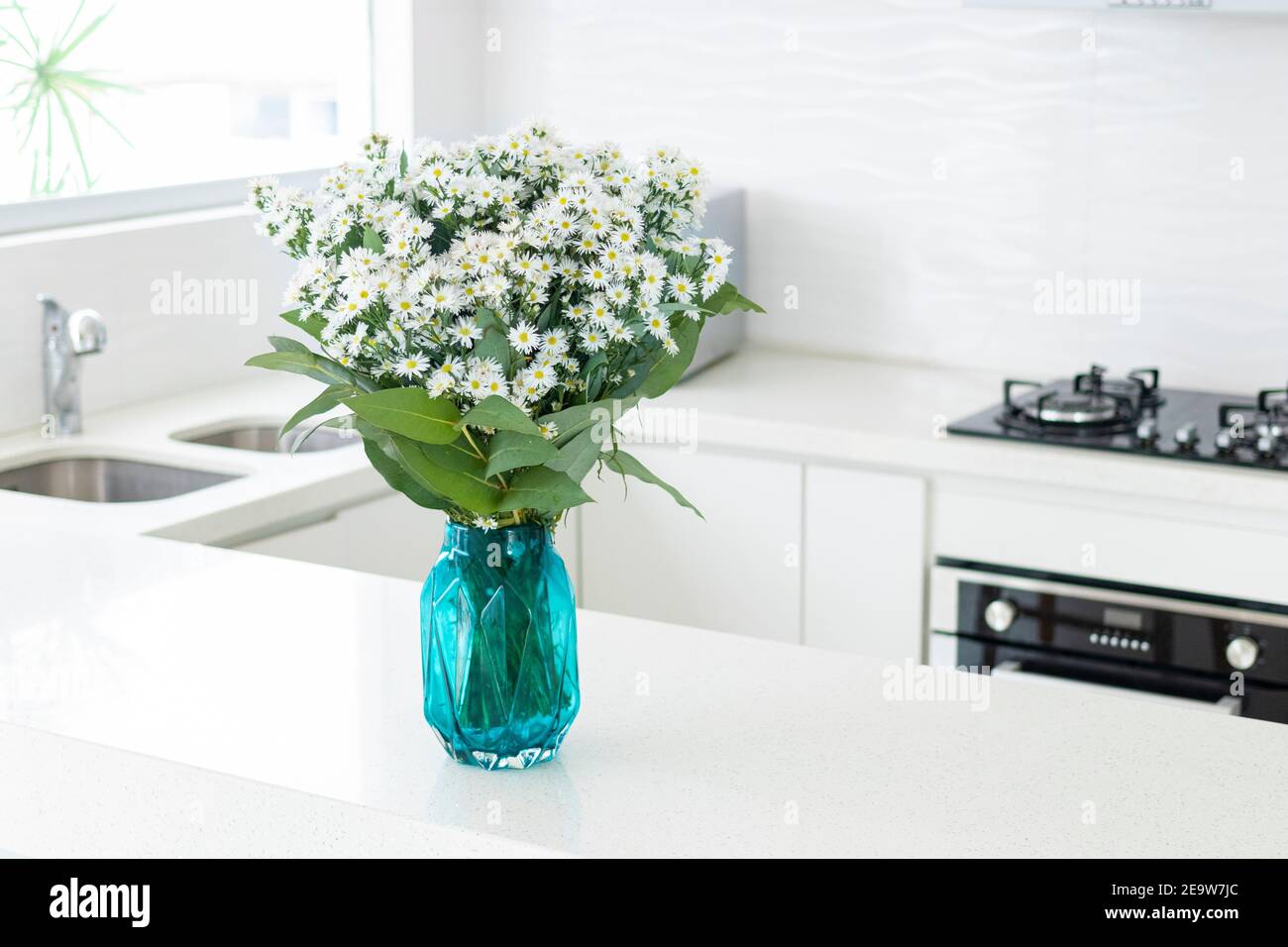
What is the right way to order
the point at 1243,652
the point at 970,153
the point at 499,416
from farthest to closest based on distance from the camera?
1. the point at 970,153
2. the point at 1243,652
3. the point at 499,416

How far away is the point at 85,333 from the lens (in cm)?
247

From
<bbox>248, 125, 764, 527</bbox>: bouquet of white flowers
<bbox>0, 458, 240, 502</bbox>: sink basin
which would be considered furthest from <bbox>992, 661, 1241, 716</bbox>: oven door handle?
<bbox>248, 125, 764, 527</bbox>: bouquet of white flowers

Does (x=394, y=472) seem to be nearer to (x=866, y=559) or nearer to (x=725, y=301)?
(x=725, y=301)

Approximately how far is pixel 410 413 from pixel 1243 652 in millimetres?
1705

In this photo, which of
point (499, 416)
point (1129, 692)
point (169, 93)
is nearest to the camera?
point (499, 416)

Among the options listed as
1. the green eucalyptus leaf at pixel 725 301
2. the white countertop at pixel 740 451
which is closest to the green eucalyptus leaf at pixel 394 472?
the green eucalyptus leaf at pixel 725 301

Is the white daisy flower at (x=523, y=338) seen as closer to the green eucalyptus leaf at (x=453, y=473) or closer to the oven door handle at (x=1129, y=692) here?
the green eucalyptus leaf at (x=453, y=473)

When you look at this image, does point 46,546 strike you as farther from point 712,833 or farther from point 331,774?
point 712,833

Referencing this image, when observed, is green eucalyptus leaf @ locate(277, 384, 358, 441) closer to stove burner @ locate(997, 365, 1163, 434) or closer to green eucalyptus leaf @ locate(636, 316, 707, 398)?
green eucalyptus leaf @ locate(636, 316, 707, 398)

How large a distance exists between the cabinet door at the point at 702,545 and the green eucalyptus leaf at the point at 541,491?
1599 mm

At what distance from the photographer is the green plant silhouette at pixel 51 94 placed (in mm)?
2574

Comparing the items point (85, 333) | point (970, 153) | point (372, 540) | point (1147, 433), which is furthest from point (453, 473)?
point (970, 153)
